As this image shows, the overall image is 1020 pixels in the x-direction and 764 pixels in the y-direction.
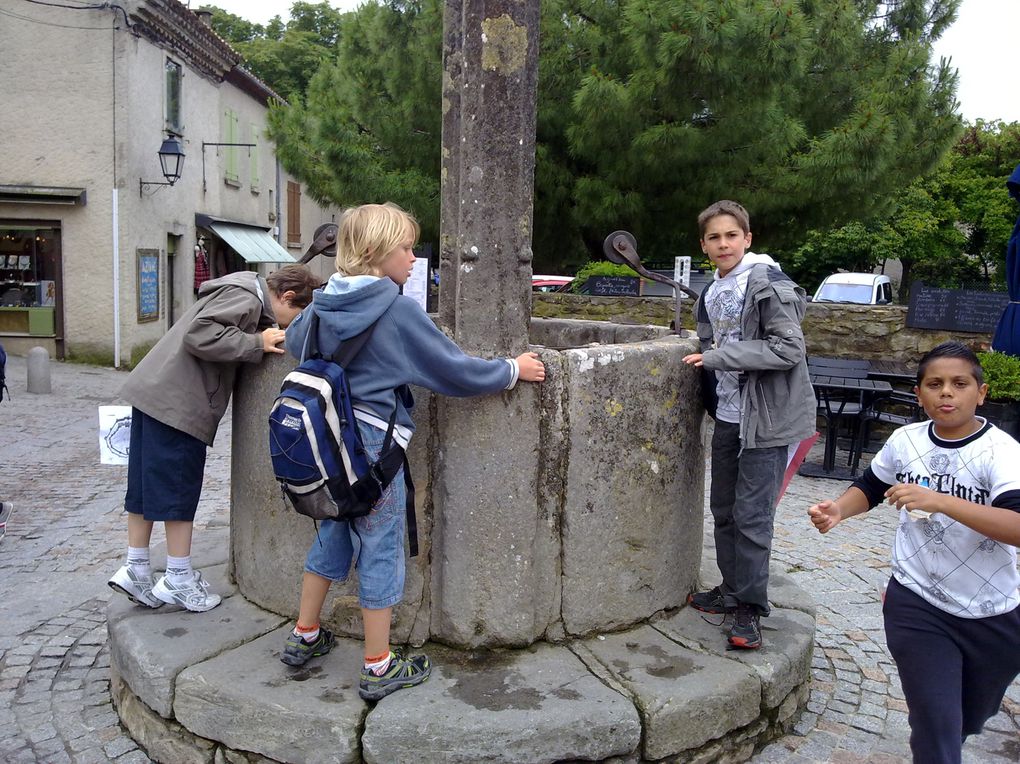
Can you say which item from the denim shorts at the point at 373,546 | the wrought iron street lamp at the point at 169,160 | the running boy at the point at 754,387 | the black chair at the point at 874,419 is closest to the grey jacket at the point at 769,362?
the running boy at the point at 754,387

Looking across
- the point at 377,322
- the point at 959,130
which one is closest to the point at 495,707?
the point at 377,322

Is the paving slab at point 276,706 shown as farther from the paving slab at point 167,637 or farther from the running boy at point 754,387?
the running boy at point 754,387

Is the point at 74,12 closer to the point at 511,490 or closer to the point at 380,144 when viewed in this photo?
the point at 380,144

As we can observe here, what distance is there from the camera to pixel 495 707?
2.73m

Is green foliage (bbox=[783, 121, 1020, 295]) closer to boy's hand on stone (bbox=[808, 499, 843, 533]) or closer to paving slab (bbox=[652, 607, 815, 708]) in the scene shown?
paving slab (bbox=[652, 607, 815, 708])

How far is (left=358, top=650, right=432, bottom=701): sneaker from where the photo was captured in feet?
9.04

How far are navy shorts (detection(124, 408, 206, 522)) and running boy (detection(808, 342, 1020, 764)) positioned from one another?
2.48 metres

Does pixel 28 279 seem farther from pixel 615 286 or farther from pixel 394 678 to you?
pixel 394 678

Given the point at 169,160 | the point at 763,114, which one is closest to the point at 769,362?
the point at 763,114

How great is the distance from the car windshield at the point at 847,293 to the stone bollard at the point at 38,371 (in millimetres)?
14367

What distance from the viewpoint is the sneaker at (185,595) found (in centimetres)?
342

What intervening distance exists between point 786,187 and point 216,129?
13.9m

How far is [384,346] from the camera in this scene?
2725 mm

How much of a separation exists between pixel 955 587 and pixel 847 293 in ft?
57.5
